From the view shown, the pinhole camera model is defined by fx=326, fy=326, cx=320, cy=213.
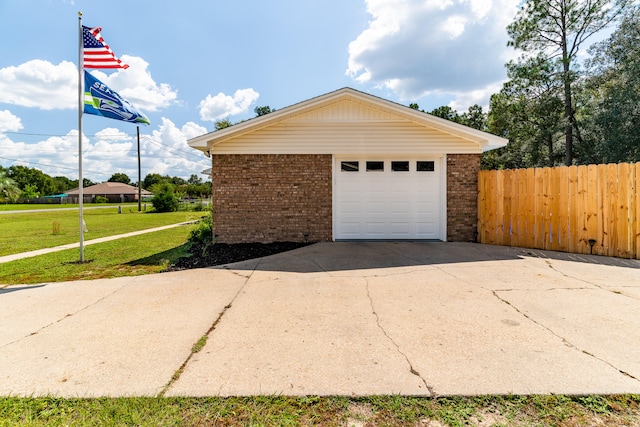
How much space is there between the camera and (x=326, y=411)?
7.34 ft

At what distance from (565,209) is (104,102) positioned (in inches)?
437

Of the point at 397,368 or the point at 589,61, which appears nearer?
the point at 397,368

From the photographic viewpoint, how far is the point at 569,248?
751 cm

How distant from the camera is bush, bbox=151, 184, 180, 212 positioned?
93.7 ft

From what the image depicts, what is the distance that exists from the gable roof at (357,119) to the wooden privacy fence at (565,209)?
3.77 feet

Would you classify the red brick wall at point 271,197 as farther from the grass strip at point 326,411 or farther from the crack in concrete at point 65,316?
the grass strip at point 326,411

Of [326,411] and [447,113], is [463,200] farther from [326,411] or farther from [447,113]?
[447,113]

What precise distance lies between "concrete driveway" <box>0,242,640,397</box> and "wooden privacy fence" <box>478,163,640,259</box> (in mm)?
1389

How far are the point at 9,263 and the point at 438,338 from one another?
9.76 m

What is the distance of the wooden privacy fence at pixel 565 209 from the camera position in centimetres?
686

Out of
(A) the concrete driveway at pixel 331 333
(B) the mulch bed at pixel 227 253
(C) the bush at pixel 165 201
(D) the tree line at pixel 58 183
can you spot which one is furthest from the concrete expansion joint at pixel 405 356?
(D) the tree line at pixel 58 183

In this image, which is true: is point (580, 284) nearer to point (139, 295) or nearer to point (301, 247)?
point (301, 247)

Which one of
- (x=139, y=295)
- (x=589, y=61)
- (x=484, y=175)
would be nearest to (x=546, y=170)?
(x=484, y=175)

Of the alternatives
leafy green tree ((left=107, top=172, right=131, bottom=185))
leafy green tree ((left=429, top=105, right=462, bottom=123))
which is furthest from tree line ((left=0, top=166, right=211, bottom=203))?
leafy green tree ((left=429, top=105, right=462, bottom=123))
